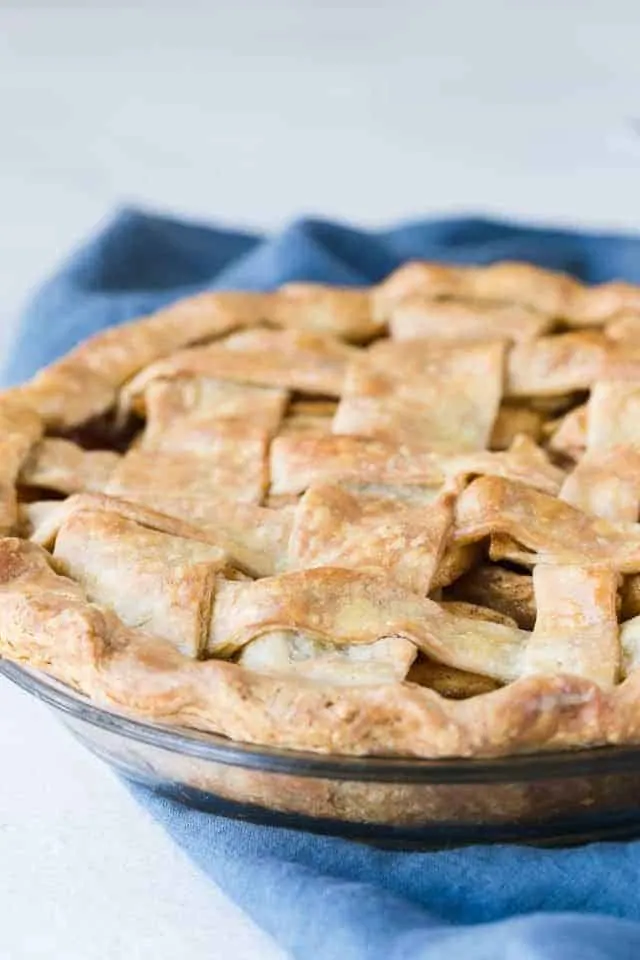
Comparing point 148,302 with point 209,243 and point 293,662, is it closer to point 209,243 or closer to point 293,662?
point 209,243

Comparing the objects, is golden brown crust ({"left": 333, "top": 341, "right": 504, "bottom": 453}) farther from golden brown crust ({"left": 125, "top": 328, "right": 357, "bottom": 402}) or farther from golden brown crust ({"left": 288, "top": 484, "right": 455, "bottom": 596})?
golden brown crust ({"left": 288, "top": 484, "right": 455, "bottom": 596})

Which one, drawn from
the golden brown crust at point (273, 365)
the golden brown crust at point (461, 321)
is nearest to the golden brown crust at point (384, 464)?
the golden brown crust at point (273, 365)

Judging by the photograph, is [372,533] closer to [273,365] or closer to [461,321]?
[273,365]

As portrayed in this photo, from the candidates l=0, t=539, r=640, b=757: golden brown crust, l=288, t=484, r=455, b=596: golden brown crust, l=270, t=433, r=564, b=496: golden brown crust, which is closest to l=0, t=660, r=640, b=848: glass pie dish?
l=0, t=539, r=640, b=757: golden brown crust

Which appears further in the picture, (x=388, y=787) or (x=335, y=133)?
(x=335, y=133)

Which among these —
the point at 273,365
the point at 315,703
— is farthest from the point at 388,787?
the point at 273,365

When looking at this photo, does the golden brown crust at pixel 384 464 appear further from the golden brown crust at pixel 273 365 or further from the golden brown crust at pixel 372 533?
the golden brown crust at pixel 273 365

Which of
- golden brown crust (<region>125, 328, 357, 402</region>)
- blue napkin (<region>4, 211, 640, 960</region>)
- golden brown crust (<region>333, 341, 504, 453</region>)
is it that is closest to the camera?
blue napkin (<region>4, 211, 640, 960</region>)

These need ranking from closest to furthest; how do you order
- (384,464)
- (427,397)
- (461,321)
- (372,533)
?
(372,533) < (384,464) < (427,397) < (461,321)
